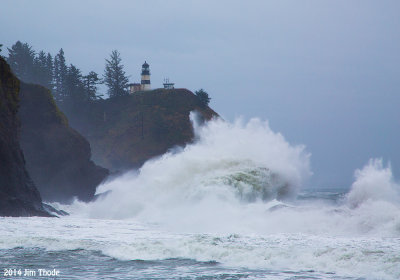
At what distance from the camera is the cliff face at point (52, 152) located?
1400 inches

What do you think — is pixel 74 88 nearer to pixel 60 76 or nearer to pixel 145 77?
pixel 60 76

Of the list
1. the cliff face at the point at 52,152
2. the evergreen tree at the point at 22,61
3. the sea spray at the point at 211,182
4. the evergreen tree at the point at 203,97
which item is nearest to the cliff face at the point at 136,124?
the evergreen tree at the point at 203,97

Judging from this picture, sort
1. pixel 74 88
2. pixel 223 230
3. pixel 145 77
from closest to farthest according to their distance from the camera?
pixel 223 230, pixel 74 88, pixel 145 77

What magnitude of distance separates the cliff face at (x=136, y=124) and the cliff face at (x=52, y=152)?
1980 centimetres

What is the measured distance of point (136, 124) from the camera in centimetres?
6562

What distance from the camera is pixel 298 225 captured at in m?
16.9

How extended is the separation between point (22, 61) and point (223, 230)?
62.3m

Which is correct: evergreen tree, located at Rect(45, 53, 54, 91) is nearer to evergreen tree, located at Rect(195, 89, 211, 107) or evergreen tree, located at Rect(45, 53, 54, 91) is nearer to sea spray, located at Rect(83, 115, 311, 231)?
evergreen tree, located at Rect(195, 89, 211, 107)

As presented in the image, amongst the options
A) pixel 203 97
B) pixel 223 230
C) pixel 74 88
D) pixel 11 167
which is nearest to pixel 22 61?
pixel 74 88

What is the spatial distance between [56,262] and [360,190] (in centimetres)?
1317

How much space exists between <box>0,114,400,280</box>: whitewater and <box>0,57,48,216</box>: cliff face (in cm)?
262

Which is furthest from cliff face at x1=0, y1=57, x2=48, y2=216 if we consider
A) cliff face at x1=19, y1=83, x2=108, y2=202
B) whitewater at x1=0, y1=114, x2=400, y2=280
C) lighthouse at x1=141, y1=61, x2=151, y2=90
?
lighthouse at x1=141, y1=61, x2=151, y2=90

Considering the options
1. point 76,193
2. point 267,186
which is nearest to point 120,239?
point 267,186

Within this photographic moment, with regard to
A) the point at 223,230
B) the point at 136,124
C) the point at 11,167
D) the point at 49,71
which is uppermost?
the point at 49,71
